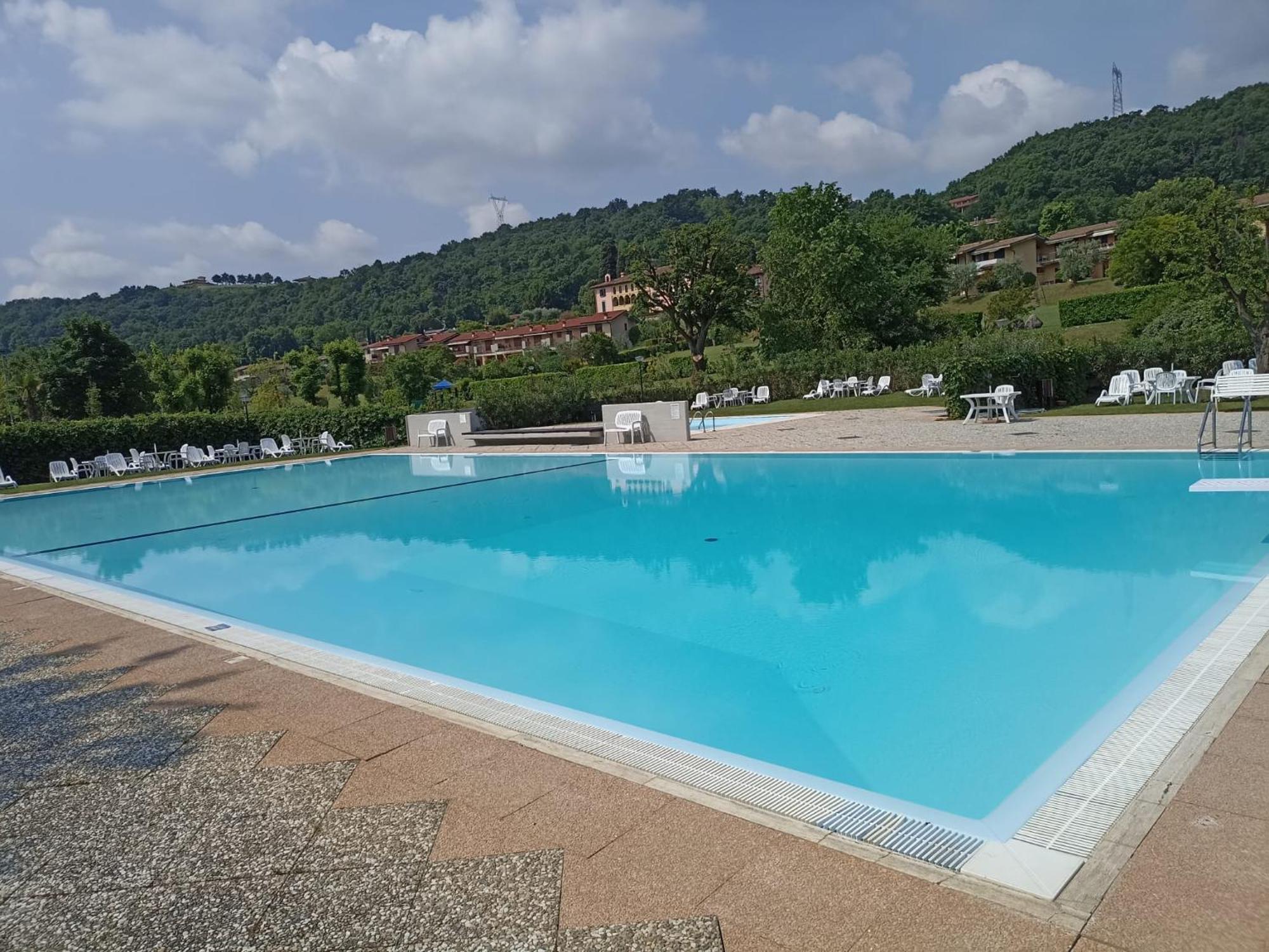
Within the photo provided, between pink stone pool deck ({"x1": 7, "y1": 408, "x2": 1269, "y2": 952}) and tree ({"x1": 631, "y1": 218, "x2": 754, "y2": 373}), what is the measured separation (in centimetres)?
3131

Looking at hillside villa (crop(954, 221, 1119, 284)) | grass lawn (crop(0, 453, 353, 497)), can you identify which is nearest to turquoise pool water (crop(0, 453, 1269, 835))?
grass lawn (crop(0, 453, 353, 497))

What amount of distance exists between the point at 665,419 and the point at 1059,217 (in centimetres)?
5757

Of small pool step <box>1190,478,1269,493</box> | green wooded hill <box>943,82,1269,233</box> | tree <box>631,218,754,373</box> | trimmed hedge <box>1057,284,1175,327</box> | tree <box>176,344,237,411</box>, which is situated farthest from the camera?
green wooded hill <box>943,82,1269,233</box>

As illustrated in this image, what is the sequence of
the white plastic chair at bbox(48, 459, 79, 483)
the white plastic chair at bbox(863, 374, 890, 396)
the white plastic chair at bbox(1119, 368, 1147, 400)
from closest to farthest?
the white plastic chair at bbox(1119, 368, 1147, 400)
the white plastic chair at bbox(48, 459, 79, 483)
the white plastic chair at bbox(863, 374, 890, 396)

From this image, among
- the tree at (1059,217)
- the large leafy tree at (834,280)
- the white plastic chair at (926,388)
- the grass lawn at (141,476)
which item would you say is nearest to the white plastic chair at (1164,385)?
the white plastic chair at (926,388)

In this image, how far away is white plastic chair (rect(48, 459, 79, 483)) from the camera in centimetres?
1933

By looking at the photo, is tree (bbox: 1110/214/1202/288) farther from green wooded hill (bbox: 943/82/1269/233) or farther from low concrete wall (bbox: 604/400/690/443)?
low concrete wall (bbox: 604/400/690/443)

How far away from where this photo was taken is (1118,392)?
15.9 m

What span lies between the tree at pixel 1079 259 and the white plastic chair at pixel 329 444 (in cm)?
4239

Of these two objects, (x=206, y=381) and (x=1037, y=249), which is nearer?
(x=206, y=381)

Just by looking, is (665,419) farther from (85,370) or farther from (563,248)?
(563,248)

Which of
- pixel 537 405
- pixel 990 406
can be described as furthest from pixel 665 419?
pixel 990 406

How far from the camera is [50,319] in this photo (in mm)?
72188

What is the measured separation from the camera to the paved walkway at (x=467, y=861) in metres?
2.02
